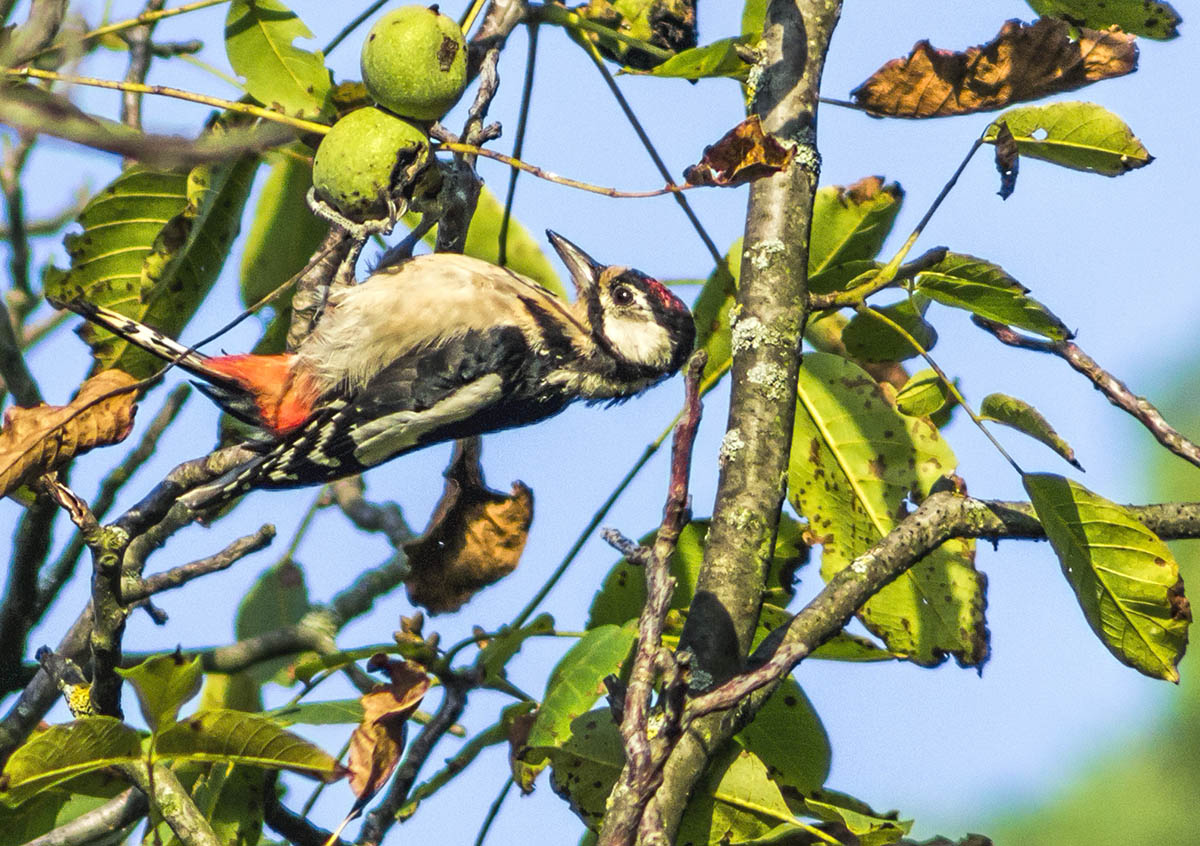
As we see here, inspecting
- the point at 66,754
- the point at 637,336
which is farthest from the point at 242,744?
the point at 637,336

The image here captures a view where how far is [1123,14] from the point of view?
9.27 ft

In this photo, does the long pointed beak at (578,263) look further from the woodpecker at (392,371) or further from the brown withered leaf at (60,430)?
the brown withered leaf at (60,430)

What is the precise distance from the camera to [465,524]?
11.4 ft

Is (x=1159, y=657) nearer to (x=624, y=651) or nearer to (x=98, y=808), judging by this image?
(x=624, y=651)

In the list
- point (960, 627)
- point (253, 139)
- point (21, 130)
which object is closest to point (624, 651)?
point (960, 627)

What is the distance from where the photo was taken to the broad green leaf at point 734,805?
2.23 metres

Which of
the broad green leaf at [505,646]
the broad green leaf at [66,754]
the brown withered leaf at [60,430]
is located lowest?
the broad green leaf at [66,754]

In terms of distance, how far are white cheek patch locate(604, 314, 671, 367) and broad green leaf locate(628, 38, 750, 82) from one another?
2.08 meters

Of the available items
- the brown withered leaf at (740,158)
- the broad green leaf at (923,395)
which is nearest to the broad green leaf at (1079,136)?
the broad green leaf at (923,395)

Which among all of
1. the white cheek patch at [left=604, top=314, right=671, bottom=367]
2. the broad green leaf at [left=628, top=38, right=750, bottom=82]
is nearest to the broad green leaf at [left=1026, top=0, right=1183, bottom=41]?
the broad green leaf at [left=628, top=38, right=750, bottom=82]

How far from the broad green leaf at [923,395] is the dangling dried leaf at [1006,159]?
0.41 meters

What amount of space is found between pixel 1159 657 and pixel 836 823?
71 cm

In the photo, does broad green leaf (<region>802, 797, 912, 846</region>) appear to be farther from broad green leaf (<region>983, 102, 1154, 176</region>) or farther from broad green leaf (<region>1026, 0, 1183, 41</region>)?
broad green leaf (<region>1026, 0, 1183, 41</region>)

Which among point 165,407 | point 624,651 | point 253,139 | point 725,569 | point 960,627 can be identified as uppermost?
point 165,407
